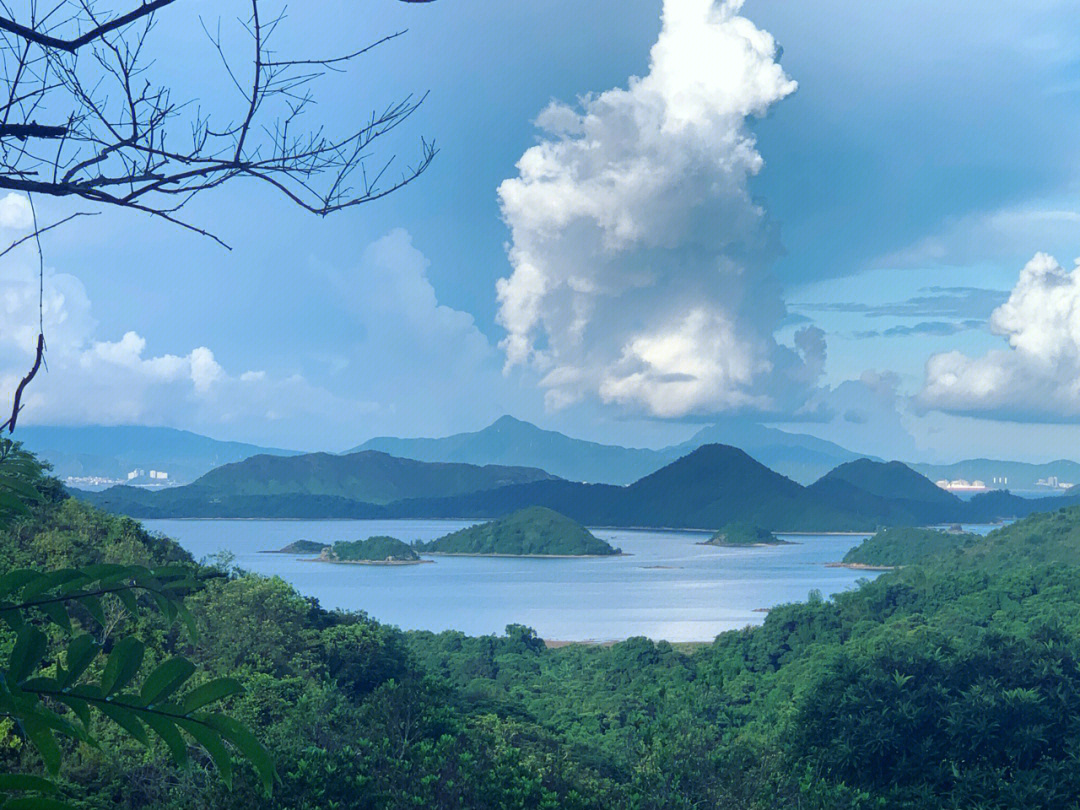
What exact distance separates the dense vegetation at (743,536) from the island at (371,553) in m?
22.7

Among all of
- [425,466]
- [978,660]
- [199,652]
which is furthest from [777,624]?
[425,466]

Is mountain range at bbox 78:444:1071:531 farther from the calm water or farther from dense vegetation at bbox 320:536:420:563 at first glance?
dense vegetation at bbox 320:536:420:563

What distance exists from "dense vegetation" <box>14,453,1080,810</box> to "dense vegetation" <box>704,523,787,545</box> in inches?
1625

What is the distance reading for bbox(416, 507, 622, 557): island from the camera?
56.8 metres

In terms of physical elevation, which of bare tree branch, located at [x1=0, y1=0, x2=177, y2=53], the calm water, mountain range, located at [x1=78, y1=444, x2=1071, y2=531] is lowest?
the calm water

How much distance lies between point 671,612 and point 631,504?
3771cm

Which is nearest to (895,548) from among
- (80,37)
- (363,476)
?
(363,476)

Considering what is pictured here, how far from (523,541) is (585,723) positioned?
41.6 metres

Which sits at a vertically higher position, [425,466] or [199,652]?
[425,466]

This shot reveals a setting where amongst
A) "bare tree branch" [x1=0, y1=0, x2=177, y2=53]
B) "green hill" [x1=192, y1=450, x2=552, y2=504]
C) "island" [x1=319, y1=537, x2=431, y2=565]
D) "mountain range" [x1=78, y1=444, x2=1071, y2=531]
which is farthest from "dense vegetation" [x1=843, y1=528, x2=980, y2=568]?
"bare tree branch" [x1=0, y1=0, x2=177, y2=53]

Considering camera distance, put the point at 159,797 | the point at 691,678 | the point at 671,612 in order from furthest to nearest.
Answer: the point at 671,612
the point at 691,678
the point at 159,797

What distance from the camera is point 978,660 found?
1264 cm

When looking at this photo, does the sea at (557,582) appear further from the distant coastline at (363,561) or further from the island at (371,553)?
the island at (371,553)

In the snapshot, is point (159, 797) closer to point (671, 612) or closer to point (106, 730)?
point (106, 730)
